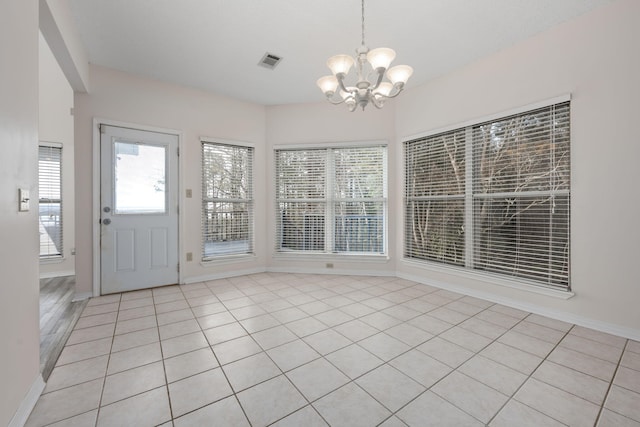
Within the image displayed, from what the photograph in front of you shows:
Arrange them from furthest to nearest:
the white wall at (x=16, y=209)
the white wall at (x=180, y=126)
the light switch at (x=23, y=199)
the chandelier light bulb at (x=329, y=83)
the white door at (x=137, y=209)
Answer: the white door at (x=137, y=209) < the white wall at (x=180, y=126) < the chandelier light bulb at (x=329, y=83) < the light switch at (x=23, y=199) < the white wall at (x=16, y=209)

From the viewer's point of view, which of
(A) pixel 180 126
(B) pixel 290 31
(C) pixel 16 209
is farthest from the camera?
(A) pixel 180 126

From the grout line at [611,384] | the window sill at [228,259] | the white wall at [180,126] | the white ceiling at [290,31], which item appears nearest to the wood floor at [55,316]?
the white wall at [180,126]

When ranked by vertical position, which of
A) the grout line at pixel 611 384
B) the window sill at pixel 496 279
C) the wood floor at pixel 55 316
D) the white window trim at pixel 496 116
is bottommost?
the grout line at pixel 611 384

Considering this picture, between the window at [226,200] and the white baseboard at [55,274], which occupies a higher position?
the window at [226,200]

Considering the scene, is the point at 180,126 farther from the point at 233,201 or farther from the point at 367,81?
the point at 367,81

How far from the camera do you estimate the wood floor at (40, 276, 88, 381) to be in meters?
2.02

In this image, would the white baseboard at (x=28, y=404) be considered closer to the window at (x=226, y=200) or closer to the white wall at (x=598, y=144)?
the window at (x=226, y=200)

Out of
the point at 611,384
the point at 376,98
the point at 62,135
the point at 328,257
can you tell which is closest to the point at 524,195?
the point at 611,384

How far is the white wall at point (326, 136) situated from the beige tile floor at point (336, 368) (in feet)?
4.35

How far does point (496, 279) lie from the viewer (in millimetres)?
3074

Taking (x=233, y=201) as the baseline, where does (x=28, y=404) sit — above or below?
below

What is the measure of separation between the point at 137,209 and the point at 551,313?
4.85 metres

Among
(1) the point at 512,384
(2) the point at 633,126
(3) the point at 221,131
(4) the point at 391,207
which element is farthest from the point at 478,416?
(3) the point at 221,131

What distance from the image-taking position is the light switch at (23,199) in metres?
1.40
